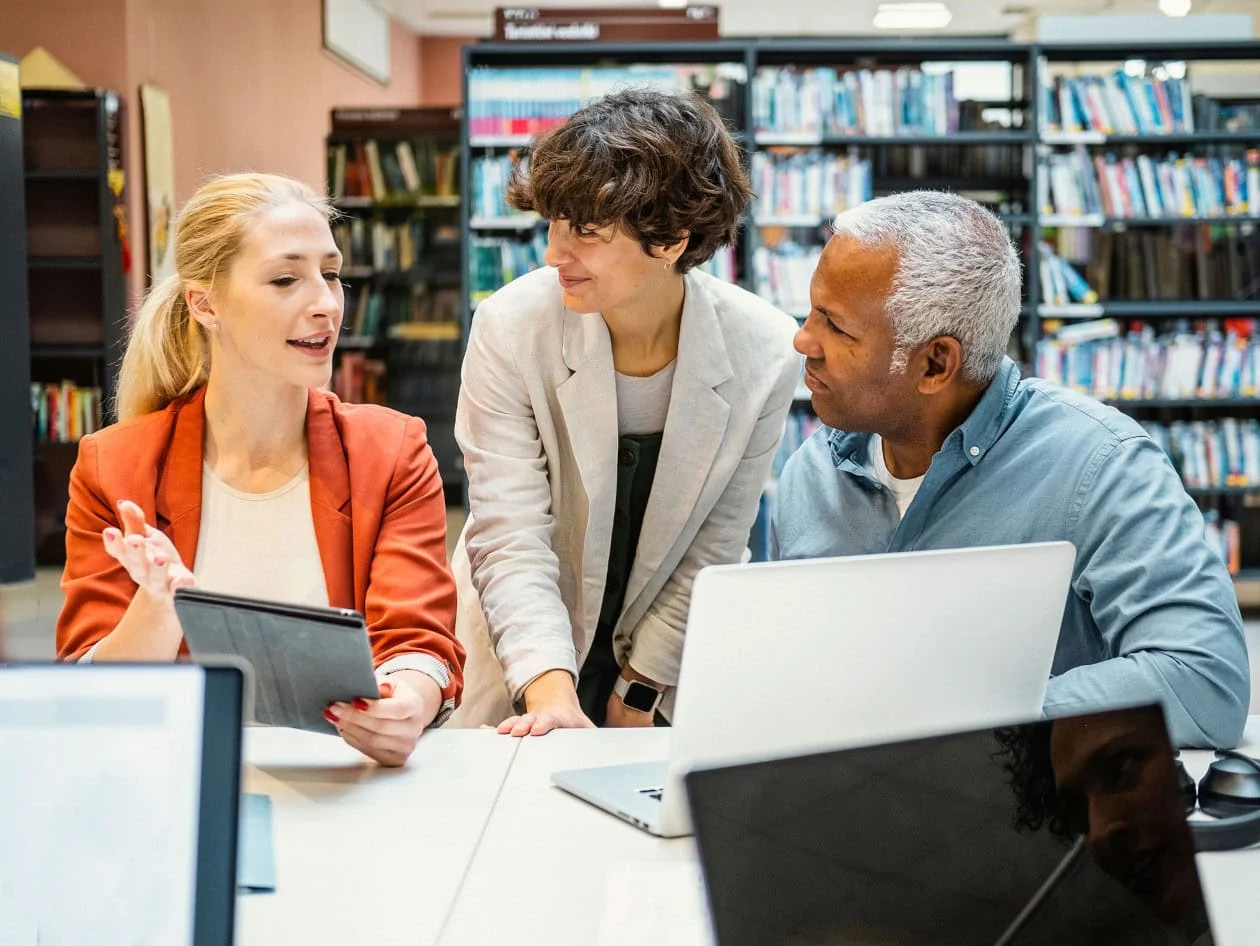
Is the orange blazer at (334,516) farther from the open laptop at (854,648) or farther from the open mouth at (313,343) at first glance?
the open laptop at (854,648)

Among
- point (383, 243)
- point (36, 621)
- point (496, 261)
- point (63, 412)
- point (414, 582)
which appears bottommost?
Answer: point (36, 621)

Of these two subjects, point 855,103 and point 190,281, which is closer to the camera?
point 190,281

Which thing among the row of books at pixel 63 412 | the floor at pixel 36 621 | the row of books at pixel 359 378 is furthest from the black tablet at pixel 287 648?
the row of books at pixel 359 378

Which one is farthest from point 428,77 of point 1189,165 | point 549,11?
point 1189,165

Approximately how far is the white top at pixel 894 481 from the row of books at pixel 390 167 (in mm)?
6962

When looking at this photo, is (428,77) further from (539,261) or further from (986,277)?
(986,277)

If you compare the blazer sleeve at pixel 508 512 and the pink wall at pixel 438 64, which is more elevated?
the pink wall at pixel 438 64

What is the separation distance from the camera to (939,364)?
1.67 m

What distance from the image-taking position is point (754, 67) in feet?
17.2

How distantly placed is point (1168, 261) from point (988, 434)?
436cm

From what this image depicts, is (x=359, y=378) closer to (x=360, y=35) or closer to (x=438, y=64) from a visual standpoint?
(x=360, y=35)

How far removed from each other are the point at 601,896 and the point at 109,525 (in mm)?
996

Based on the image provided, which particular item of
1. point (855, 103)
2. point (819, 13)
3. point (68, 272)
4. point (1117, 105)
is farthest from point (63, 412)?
point (819, 13)

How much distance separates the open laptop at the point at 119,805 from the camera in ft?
2.45
